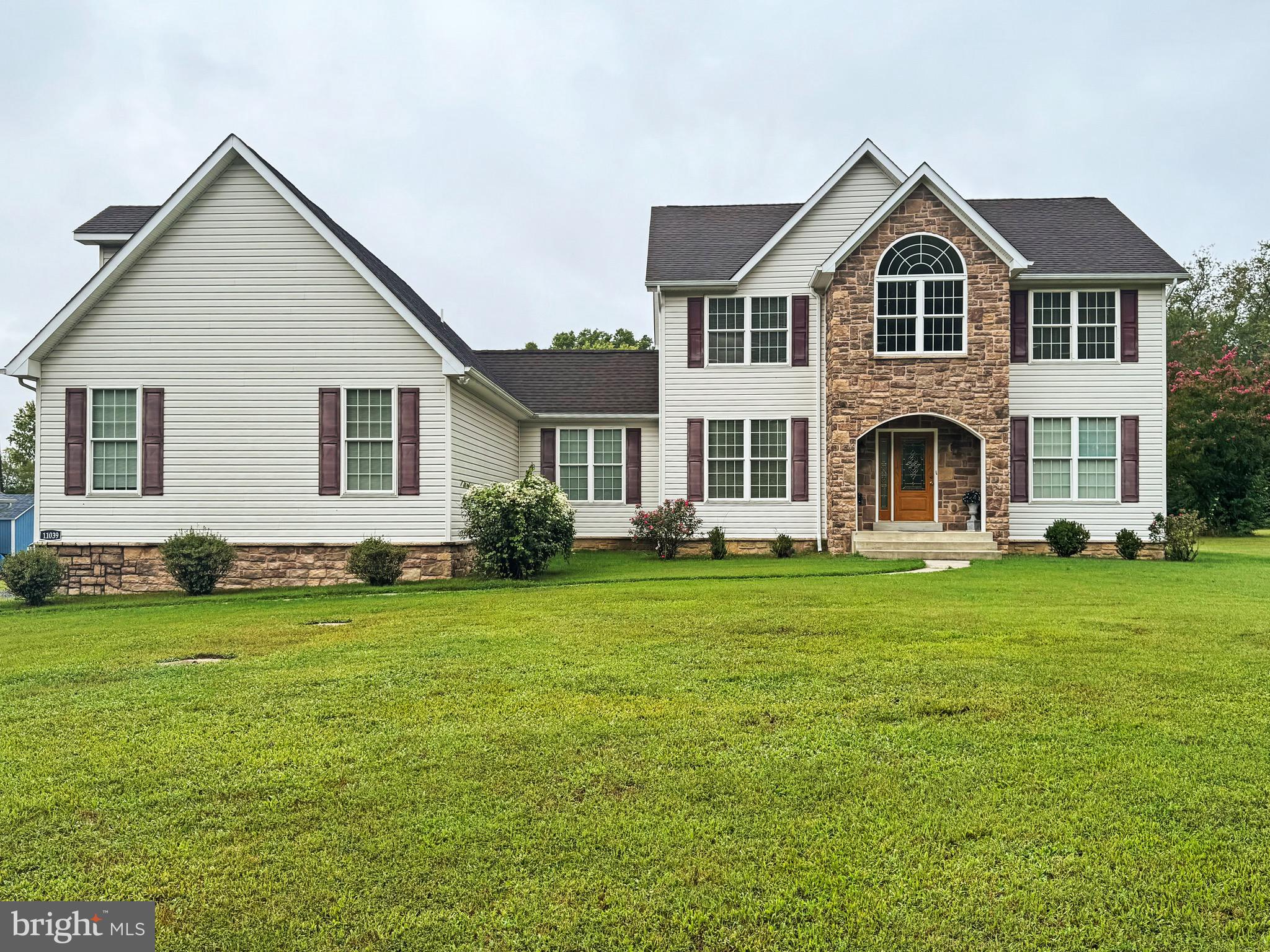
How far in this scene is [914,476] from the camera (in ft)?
63.1

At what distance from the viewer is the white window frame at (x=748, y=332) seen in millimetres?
18969

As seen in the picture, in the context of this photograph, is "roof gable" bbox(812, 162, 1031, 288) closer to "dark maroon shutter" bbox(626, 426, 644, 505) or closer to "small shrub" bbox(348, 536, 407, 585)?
"dark maroon shutter" bbox(626, 426, 644, 505)

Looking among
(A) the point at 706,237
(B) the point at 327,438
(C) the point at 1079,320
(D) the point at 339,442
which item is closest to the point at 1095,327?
(C) the point at 1079,320

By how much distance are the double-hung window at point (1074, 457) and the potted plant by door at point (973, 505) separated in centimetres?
134

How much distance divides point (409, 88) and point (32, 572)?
1950 centimetres

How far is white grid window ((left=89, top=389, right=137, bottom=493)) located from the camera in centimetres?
1512

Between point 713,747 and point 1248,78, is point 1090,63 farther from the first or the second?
point 713,747

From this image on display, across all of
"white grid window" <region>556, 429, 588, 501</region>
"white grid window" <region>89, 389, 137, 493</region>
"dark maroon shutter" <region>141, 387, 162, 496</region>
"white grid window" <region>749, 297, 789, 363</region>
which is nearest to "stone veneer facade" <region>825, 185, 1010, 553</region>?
"white grid window" <region>749, 297, 789, 363</region>

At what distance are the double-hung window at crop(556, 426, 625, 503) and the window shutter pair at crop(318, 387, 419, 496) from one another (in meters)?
6.01

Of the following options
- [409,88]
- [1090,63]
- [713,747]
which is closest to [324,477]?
[713,747]

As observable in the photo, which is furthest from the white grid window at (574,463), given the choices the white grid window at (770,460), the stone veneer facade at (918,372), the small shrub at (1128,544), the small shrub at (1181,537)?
the small shrub at (1181,537)

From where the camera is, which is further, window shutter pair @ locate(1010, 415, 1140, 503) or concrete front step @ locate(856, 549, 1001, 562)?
window shutter pair @ locate(1010, 415, 1140, 503)

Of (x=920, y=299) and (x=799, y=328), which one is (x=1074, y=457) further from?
(x=799, y=328)

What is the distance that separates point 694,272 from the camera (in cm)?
1903
